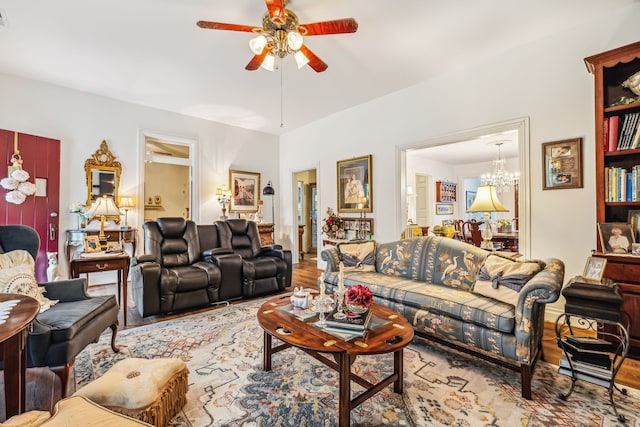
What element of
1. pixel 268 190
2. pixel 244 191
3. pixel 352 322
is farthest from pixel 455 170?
pixel 352 322

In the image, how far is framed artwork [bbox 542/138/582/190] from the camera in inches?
115

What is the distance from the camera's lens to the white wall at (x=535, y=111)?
9.38 feet

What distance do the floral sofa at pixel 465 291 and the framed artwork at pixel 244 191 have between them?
3484 mm

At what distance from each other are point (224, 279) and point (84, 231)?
2.45 metres

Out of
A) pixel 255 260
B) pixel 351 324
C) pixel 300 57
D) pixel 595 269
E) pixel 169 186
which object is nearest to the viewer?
pixel 351 324

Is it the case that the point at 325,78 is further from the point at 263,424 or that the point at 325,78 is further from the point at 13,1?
the point at 263,424

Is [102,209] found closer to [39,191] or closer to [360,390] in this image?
[39,191]

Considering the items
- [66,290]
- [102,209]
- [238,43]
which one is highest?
[238,43]

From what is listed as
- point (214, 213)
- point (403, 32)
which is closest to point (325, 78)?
point (403, 32)

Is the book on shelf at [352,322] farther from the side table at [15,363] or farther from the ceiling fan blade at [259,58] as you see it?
the ceiling fan blade at [259,58]

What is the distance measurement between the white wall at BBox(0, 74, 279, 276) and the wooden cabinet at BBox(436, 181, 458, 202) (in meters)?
5.04

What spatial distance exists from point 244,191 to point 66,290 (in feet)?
14.3

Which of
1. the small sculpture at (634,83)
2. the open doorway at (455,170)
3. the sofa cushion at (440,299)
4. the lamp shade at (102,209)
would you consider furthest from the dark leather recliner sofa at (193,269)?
the small sculpture at (634,83)

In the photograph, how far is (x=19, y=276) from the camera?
1895mm
